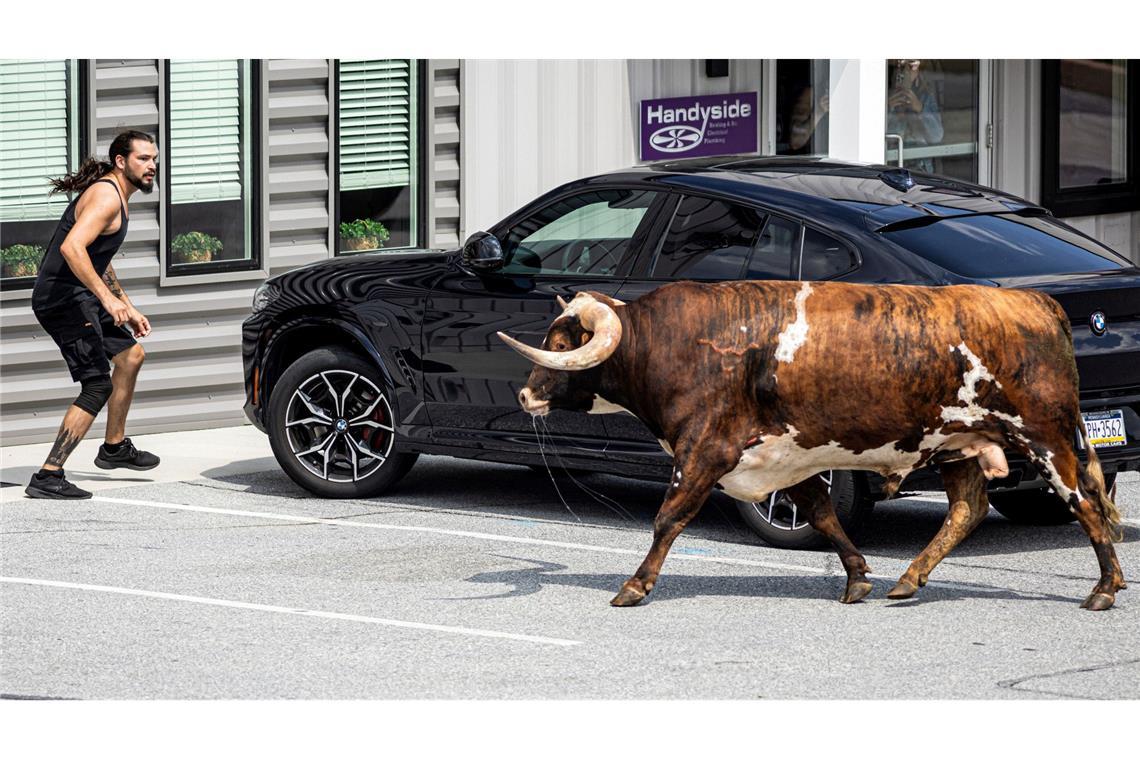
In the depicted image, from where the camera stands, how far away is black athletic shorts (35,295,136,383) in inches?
449

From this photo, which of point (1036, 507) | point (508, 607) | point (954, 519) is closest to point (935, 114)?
point (1036, 507)

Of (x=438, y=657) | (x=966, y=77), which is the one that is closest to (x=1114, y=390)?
(x=438, y=657)

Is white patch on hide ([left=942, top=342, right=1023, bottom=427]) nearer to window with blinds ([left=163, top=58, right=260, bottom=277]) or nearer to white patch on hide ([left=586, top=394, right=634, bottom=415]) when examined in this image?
white patch on hide ([left=586, top=394, right=634, bottom=415])

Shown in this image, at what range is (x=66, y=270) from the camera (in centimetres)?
1141

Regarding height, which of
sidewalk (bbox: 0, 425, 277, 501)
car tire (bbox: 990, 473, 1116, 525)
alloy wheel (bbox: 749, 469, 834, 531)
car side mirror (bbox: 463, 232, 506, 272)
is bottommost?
sidewalk (bbox: 0, 425, 277, 501)

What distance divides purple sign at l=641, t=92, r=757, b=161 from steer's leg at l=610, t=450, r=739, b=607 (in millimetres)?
8040

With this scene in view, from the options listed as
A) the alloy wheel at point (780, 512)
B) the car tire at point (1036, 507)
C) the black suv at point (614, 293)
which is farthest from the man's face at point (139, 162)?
the car tire at point (1036, 507)

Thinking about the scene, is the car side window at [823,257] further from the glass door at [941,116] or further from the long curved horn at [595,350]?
the glass door at [941,116]

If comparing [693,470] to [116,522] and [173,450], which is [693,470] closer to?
[116,522]

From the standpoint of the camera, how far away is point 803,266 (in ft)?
A: 31.6

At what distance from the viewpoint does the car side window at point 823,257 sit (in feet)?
31.2

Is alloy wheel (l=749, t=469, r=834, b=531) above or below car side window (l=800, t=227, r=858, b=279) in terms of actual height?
below

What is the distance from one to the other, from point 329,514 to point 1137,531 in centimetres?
413

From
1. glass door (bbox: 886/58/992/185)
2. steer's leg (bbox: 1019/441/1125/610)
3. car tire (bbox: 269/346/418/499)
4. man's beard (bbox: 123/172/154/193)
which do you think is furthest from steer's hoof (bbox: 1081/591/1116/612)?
glass door (bbox: 886/58/992/185)
